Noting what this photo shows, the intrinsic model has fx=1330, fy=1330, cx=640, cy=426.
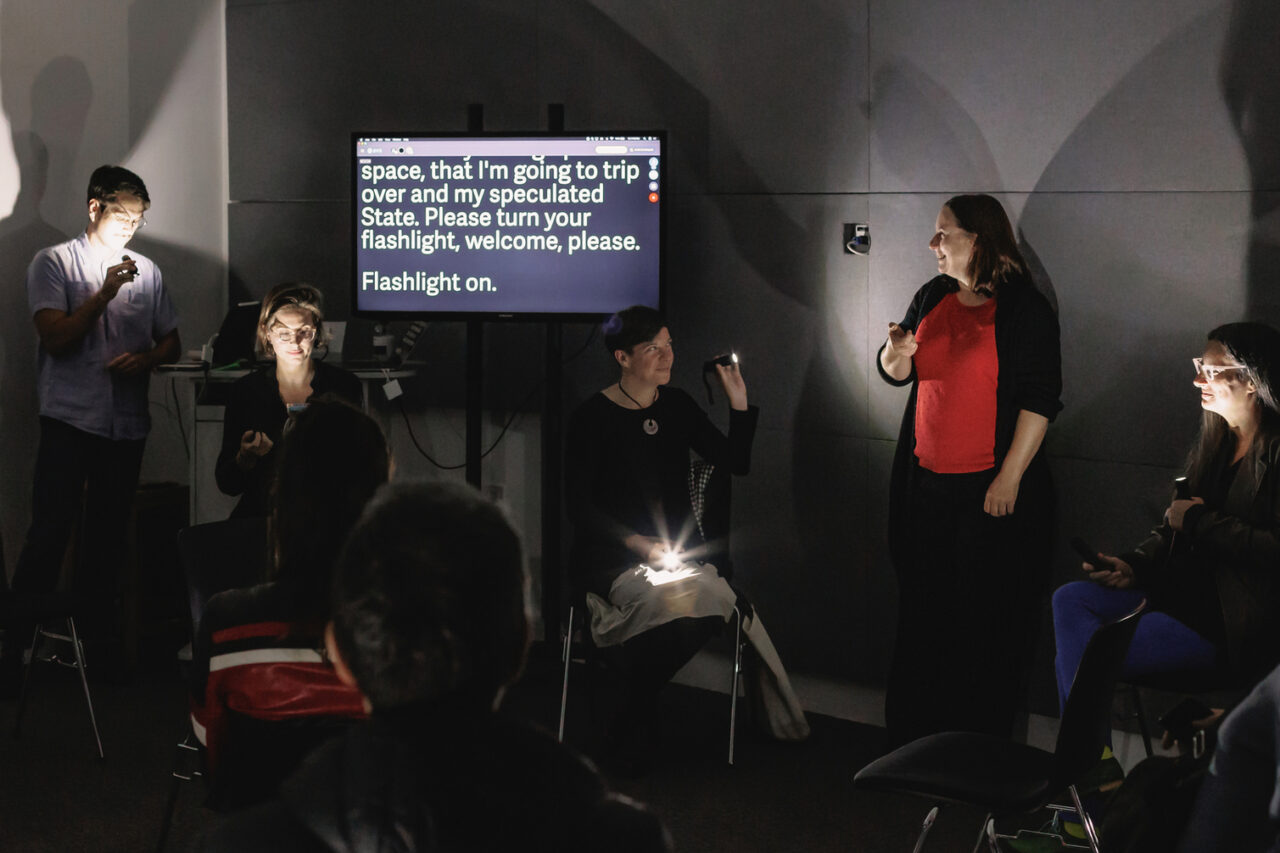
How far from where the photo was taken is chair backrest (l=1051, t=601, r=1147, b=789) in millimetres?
2420

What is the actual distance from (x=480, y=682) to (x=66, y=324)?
153 inches

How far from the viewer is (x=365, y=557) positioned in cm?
120

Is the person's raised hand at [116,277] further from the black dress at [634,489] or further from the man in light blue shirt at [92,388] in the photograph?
the black dress at [634,489]

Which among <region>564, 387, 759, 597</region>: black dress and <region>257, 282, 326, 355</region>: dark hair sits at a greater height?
<region>257, 282, 326, 355</region>: dark hair

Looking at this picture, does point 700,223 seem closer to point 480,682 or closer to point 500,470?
point 500,470

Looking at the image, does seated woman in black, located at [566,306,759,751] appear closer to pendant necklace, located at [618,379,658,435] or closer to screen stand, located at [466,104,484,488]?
pendant necklace, located at [618,379,658,435]

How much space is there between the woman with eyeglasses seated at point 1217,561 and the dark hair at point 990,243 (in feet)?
1.98

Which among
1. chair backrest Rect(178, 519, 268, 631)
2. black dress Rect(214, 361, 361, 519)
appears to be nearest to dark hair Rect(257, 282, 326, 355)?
black dress Rect(214, 361, 361, 519)

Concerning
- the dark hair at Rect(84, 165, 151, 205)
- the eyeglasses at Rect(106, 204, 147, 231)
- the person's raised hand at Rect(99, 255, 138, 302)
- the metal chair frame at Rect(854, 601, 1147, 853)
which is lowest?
the metal chair frame at Rect(854, 601, 1147, 853)

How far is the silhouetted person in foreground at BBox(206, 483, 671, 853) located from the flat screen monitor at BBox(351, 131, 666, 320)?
11.0ft

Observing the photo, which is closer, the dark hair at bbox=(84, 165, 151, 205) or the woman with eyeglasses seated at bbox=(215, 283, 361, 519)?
the woman with eyeglasses seated at bbox=(215, 283, 361, 519)

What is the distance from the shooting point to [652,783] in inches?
154

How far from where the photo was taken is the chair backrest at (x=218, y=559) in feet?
9.52

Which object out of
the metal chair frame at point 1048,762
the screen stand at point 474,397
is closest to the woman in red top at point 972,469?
the metal chair frame at point 1048,762
